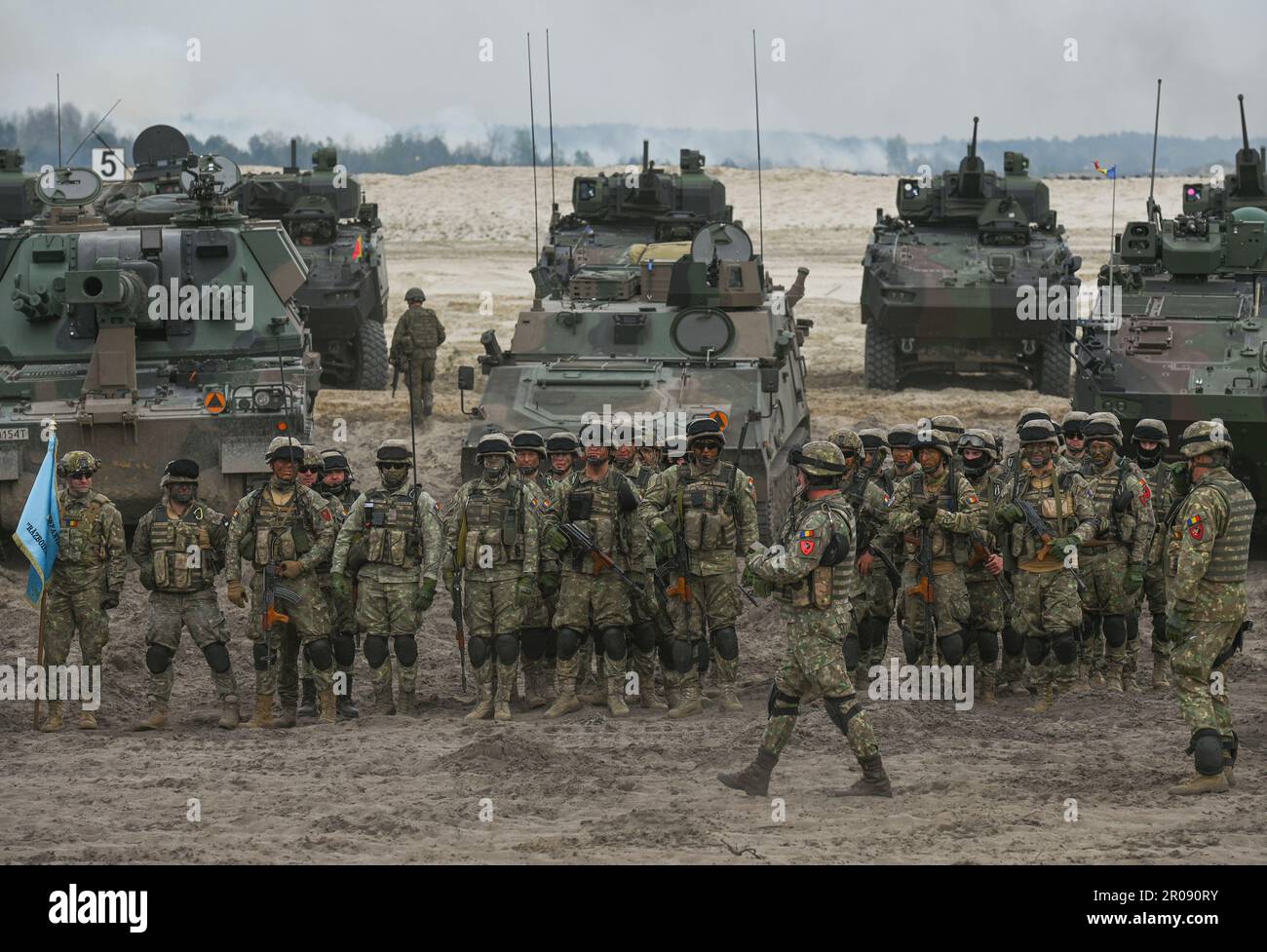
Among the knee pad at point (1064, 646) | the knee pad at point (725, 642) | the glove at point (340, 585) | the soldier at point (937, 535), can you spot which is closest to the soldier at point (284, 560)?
the glove at point (340, 585)

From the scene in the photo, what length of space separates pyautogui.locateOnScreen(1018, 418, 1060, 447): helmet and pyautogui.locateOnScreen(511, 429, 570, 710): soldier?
2.59 m

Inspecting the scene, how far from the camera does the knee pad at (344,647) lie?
11328 mm

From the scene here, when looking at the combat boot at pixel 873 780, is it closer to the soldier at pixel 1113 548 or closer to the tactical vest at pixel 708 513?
the tactical vest at pixel 708 513

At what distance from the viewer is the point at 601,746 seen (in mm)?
10281

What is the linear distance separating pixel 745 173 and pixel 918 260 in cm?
3095

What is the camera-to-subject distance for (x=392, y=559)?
36.3 feet

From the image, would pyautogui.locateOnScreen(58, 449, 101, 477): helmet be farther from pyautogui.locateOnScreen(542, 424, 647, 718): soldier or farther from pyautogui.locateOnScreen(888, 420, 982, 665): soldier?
pyautogui.locateOnScreen(888, 420, 982, 665): soldier

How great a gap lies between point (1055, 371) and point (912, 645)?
11.6 metres

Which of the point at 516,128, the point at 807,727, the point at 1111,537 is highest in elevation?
the point at 516,128

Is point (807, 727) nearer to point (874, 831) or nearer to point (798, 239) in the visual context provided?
point (874, 831)

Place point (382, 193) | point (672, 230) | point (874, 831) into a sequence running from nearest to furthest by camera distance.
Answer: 1. point (874, 831)
2. point (672, 230)
3. point (382, 193)

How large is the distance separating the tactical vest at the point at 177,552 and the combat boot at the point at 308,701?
860 millimetres
